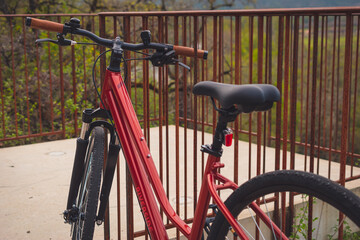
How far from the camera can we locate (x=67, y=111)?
852 centimetres

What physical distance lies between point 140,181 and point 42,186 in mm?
2536

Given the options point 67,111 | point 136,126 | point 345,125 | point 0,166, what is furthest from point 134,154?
point 67,111

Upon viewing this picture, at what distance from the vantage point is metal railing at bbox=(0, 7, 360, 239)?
7.55 feet

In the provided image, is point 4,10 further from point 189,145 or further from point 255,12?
point 255,12

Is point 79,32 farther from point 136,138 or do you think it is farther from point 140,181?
point 140,181

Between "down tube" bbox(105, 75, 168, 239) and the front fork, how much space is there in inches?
6.9

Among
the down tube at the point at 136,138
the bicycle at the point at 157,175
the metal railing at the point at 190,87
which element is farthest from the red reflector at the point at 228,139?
the metal railing at the point at 190,87

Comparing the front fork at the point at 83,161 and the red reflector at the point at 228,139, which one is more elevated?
the red reflector at the point at 228,139

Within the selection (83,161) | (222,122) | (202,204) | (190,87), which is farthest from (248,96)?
(190,87)

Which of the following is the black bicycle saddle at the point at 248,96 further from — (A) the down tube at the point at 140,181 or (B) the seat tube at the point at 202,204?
(A) the down tube at the point at 140,181

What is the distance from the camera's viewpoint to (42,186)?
13.8ft

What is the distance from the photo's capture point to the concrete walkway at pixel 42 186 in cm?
329

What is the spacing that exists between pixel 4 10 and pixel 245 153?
6169 mm

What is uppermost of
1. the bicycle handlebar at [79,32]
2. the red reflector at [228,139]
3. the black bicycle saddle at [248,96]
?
the bicycle handlebar at [79,32]
